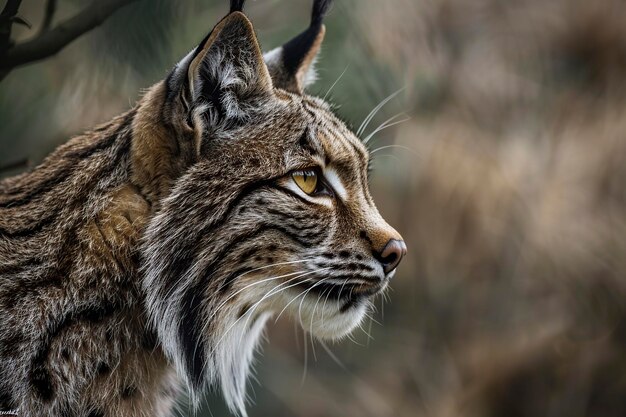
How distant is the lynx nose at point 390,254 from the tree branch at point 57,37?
1154 millimetres

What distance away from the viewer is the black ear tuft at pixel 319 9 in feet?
10.6

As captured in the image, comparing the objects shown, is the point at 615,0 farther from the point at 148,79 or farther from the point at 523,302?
the point at 148,79

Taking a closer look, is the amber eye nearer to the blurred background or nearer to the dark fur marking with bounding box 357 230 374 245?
the dark fur marking with bounding box 357 230 374 245

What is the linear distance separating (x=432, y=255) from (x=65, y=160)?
5056mm

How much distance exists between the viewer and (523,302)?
279 inches

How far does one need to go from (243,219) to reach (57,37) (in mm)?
810

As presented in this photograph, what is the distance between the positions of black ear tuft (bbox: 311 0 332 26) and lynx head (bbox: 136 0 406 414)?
1.56ft

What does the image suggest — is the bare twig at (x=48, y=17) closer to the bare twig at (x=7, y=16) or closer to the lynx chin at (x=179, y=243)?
the bare twig at (x=7, y=16)

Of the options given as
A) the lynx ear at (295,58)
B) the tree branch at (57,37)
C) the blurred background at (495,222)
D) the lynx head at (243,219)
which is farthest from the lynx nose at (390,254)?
the blurred background at (495,222)

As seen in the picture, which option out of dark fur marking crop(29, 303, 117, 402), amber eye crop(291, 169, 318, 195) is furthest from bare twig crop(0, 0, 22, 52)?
amber eye crop(291, 169, 318, 195)

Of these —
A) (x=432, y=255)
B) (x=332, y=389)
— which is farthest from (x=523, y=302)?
(x=332, y=389)

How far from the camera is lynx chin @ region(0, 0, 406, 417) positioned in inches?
102

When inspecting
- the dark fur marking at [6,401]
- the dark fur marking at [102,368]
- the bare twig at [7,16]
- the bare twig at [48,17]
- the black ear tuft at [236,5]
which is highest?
the bare twig at [7,16]

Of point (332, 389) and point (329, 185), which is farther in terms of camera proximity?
point (332, 389)
